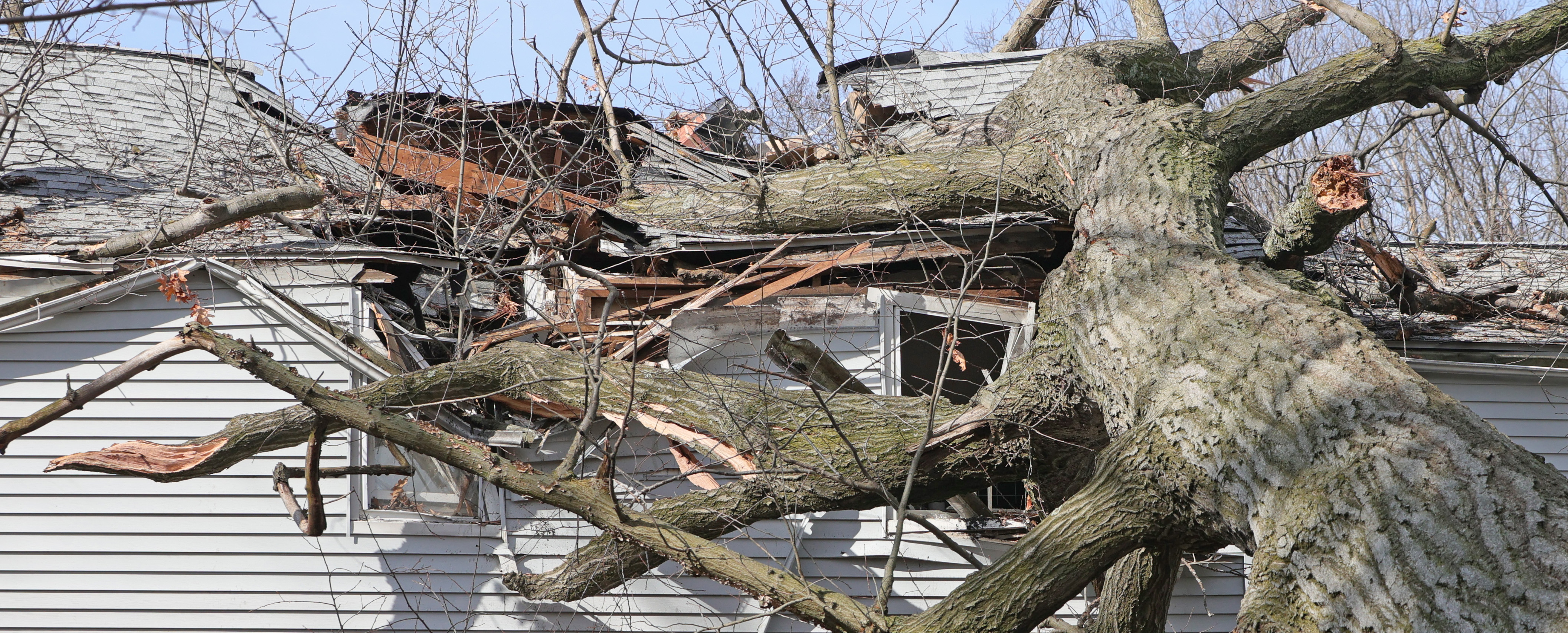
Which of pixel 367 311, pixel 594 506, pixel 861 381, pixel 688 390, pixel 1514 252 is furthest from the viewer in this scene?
pixel 1514 252

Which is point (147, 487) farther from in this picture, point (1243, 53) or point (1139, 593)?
point (1243, 53)

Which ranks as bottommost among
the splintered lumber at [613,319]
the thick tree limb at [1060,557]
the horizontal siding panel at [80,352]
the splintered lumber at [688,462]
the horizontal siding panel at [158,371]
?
the splintered lumber at [688,462]

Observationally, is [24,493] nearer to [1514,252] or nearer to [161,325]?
[161,325]

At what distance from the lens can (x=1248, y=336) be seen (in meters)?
2.97

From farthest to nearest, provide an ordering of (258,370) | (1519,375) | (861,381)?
1. (1519,375)
2. (861,381)
3. (258,370)

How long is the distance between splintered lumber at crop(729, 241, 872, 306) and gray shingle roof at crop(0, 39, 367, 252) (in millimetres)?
3029

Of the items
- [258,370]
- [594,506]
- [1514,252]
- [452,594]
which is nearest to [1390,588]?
[594,506]

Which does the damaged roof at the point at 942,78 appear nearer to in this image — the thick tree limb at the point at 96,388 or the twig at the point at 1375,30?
the twig at the point at 1375,30

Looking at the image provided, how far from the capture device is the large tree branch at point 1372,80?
5078 millimetres

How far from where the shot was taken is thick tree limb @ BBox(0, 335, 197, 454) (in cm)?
443

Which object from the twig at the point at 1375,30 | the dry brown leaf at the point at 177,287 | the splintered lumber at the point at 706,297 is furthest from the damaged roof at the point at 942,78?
the dry brown leaf at the point at 177,287

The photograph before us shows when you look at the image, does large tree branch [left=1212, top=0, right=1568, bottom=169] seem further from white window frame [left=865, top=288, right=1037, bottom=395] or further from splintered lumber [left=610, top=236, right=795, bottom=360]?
splintered lumber [left=610, top=236, right=795, bottom=360]

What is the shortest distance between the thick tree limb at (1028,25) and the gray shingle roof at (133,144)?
6525 mm

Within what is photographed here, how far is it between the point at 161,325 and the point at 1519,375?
8615mm
